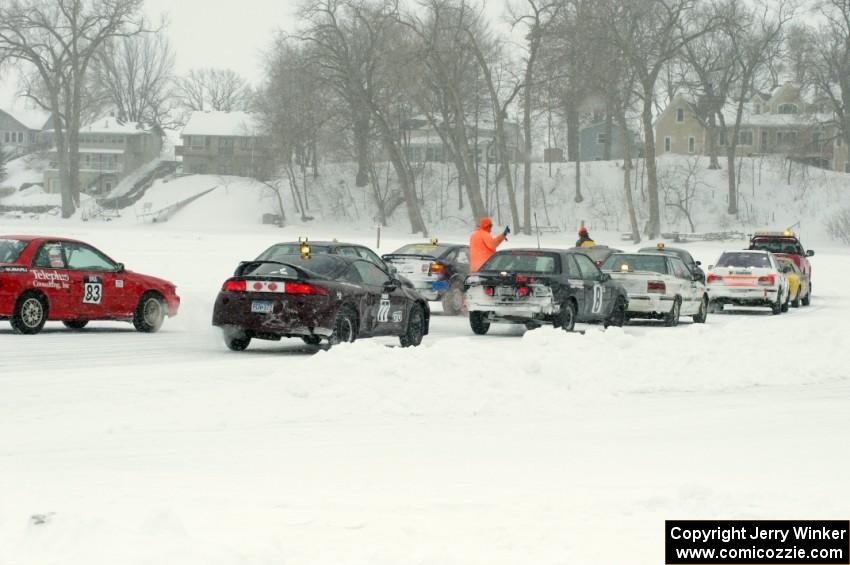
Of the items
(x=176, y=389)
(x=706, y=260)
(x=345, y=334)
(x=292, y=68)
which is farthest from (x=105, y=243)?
(x=176, y=389)

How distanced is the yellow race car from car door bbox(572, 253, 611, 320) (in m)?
10.5

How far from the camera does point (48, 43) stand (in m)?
91.1

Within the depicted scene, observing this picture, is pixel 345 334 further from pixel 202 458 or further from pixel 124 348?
pixel 202 458

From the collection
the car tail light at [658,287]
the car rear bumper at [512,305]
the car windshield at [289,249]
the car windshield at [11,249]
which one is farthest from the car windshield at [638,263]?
the car windshield at [11,249]

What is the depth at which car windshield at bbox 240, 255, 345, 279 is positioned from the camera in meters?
18.4

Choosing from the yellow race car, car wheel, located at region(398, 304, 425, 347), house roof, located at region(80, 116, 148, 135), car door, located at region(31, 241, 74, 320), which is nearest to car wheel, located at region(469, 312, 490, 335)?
car wheel, located at region(398, 304, 425, 347)

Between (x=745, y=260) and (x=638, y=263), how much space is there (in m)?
5.34

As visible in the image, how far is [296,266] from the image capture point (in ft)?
60.6

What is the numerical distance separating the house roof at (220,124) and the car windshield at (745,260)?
91054 millimetres

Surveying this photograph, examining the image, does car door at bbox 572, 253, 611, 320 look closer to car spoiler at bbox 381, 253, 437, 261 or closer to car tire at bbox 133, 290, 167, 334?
car spoiler at bbox 381, 253, 437, 261

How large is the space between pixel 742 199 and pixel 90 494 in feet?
293

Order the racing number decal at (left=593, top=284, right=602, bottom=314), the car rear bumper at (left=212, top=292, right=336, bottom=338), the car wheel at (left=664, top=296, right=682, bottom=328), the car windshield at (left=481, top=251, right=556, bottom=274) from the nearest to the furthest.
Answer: the car rear bumper at (left=212, top=292, right=336, bottom=338)
the car windshield at (left=481, top=251, right=556, bottom=274)
the racing number decal at (left=593, top=284, right=602, bottom=314)
the car wheel at (left=664, top=296, right=682, bottom=328)

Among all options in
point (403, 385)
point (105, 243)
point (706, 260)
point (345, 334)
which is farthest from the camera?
point (706, 260)

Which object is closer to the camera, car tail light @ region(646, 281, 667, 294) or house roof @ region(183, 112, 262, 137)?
car tail light @ region(646, 281, 667, 294)
